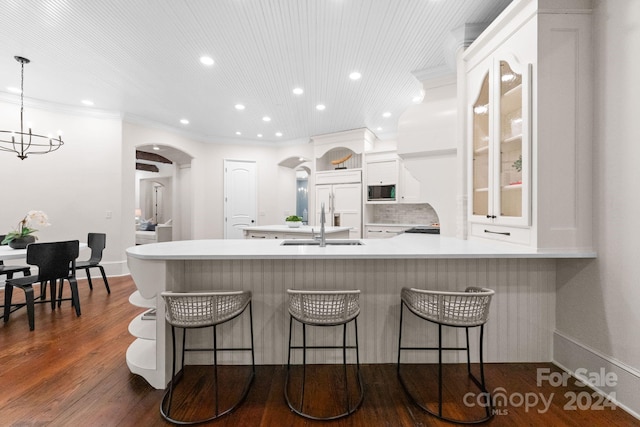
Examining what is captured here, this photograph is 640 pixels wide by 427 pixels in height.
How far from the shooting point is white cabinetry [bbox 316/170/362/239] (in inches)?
224

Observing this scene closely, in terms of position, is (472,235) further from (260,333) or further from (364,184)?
(364,184)

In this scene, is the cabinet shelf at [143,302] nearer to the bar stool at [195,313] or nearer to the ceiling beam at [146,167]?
the bar stool at [195,313]

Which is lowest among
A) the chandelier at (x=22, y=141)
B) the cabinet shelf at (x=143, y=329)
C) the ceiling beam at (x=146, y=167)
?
the cabinet shelf at (x=143, y=329)

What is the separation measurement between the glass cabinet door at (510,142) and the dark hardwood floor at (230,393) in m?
1.15

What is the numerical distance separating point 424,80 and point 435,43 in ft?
1.48

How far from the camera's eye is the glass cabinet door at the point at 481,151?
7.21ft

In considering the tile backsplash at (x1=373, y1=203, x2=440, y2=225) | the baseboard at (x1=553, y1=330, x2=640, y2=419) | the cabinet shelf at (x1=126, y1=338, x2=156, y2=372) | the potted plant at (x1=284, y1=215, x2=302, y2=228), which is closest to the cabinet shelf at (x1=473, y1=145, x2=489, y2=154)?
the baseboard at (x1=553, y1=330, x2=640, y2=419)

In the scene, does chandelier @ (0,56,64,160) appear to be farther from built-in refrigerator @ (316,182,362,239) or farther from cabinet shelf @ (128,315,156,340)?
built-in refrigerator @ (316,182,362,239)

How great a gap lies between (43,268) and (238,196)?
3970mm

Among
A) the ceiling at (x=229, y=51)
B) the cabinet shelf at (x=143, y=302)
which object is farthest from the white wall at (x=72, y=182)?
the cabinet shelf at (x=143, y=302)

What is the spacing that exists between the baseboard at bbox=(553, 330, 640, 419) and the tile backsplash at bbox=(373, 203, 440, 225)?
11.7ft

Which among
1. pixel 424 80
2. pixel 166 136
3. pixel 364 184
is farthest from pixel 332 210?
pixel 166 136

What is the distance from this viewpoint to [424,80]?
3.17 m

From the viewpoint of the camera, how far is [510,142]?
1980mm
